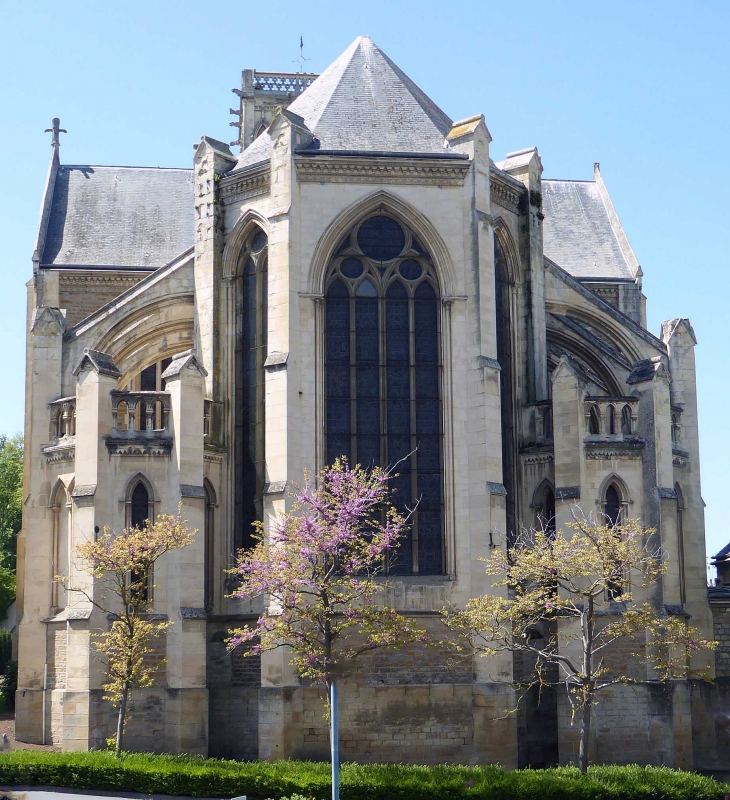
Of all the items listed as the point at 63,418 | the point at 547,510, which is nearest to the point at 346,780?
the point at 547,510

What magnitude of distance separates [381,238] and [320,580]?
9659mm

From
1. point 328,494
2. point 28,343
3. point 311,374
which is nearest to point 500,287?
point 311,374

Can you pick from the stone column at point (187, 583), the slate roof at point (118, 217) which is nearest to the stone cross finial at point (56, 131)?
the slate roof at point (118, 217)

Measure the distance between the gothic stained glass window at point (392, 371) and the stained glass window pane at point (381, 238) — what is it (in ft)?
0.08

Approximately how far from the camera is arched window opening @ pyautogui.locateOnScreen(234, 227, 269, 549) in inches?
1217

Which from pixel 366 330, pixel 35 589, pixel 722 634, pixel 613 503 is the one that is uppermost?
pixel 366 330

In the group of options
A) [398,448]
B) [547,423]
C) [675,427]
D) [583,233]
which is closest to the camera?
[398,448]

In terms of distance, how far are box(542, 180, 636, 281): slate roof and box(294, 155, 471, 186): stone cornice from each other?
46.7ft

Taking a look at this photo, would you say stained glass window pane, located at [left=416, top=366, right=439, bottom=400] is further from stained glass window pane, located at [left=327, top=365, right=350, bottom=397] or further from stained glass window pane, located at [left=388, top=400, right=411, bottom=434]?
stained glass window pane, located at [left=327, top=365, right=350, bottom=397]

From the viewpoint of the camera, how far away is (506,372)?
32.6 metres

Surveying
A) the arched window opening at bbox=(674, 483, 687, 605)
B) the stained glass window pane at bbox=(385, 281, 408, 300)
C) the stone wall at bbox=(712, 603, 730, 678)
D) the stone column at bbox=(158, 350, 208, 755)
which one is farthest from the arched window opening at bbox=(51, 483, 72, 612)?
the stone wall at bbox=(712, 603, 730, 678)

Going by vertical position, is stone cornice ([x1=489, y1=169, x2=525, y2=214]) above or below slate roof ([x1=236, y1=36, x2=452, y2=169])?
below

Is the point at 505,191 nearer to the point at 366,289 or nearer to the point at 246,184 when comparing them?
the point at 366,289

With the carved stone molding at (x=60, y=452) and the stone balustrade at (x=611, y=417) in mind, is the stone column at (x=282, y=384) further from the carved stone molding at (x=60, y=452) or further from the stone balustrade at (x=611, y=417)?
the stone balustrade at (x=611, y=417)
